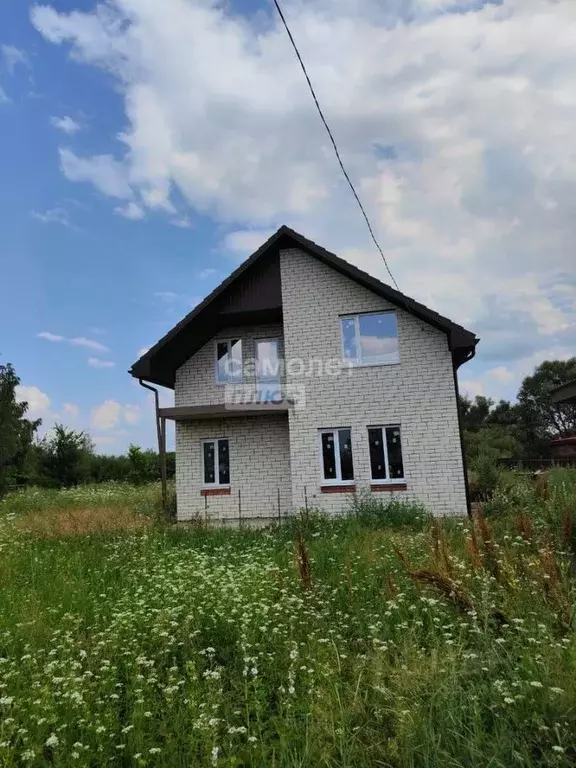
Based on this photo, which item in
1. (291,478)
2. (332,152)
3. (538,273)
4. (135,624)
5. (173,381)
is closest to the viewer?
(135,624)

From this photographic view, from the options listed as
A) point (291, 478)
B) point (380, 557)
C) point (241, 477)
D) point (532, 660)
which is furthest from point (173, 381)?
point (532, 660)

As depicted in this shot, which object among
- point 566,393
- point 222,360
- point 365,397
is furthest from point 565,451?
point 222,360

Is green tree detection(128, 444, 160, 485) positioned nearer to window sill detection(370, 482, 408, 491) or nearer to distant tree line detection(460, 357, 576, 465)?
window sill detection(370, 482, 408, 491)

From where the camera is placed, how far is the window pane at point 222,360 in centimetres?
1342

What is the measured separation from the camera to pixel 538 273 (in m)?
14.7

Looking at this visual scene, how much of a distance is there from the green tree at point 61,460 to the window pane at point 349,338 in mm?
17494

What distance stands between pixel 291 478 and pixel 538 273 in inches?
383

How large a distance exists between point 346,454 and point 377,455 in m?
0.74

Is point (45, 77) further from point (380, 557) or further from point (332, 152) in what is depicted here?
point (380, 557)

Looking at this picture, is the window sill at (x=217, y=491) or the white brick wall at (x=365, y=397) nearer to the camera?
the white brick wall at (x=365, y=397)

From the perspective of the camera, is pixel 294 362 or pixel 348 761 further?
pixel 294 362

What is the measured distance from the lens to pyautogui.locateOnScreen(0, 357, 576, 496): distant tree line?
17844mm

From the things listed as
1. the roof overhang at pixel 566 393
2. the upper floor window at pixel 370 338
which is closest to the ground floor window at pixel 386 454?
the upper floor window at pixel 370 338

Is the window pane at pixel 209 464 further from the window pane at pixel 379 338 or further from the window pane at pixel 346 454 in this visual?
the window pane at pixel 379 338
